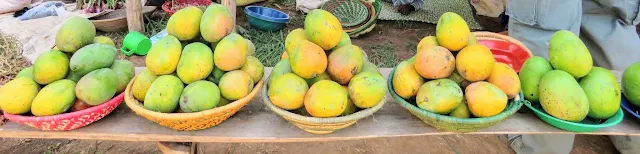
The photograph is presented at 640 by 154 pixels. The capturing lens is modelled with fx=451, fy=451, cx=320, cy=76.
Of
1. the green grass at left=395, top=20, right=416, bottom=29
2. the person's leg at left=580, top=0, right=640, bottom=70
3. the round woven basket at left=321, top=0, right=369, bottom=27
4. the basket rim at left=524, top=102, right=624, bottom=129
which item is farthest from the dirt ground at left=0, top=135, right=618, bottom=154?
the green grass at left=395, top=20, right=416, bottom=29

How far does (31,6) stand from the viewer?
438cm

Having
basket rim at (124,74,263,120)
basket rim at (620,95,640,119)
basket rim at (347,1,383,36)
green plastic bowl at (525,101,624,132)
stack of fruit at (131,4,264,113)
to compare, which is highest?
stack of fruit at (131,4,264,113)

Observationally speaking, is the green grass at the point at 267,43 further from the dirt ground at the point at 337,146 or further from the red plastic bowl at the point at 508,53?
the red plastic bowl at the point at 508,53

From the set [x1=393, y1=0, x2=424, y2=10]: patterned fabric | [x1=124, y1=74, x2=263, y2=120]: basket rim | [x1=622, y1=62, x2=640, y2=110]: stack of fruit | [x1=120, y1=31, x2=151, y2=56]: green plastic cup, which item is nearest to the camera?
[x1=124, y1=74, x2=263, y2=120]: basket rim

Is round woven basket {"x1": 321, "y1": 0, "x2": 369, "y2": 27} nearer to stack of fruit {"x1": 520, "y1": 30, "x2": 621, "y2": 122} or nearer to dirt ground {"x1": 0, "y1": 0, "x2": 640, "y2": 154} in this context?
dirt ground {"x1": 0, "y1": 0, "x2": 640, "y2": 154}

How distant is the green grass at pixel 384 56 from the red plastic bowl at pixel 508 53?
71.3 inches

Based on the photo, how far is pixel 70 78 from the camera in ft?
4.72

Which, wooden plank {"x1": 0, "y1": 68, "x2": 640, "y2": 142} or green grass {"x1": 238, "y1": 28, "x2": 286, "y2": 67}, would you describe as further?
green grass {"x1": 238, "y1": 28, "x2": 286, "y2": 67}

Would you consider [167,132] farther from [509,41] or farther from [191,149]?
[509,41]

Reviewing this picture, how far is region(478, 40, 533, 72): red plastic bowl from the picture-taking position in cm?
190

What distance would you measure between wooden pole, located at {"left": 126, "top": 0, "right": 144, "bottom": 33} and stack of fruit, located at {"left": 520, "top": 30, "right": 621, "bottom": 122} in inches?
Answer: 132

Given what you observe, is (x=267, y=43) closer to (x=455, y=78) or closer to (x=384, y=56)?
(x=384, y=56)

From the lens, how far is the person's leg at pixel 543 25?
2.37 m

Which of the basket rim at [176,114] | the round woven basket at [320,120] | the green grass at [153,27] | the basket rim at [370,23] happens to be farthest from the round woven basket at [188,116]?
the green grass at [153,27]
